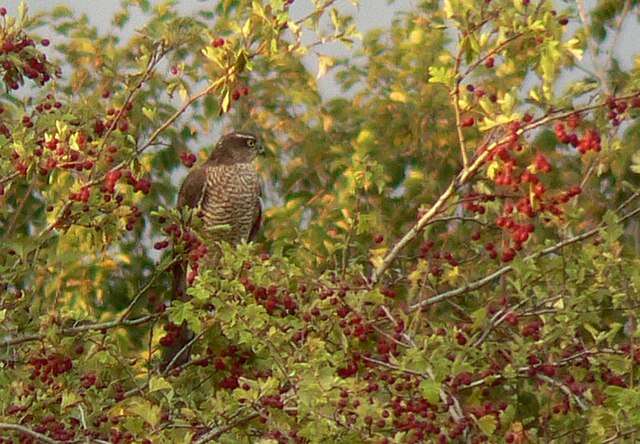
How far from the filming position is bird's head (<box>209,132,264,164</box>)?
10547 mm

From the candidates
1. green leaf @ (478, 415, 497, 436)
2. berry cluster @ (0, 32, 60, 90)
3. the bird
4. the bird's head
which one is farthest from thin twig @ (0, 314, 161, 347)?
the bird's head

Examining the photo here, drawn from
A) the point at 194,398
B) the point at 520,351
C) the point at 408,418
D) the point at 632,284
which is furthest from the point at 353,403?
the point at 194,398

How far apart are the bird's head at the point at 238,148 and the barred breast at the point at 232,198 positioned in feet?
0.16

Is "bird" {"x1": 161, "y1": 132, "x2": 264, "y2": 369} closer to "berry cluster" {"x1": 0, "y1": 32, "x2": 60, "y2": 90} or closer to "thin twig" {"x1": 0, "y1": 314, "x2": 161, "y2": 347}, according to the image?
"berry cluster" {"x1": 0, "y1": 32, "x2": 60, "y2": 90}

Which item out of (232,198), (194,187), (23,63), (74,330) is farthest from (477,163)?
(194,187)

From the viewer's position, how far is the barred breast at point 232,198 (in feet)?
34.6

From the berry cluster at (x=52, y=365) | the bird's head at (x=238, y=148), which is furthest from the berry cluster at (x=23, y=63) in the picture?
the bird's head at (x=238, y=148)

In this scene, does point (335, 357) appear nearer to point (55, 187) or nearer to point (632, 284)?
point (632, 284)

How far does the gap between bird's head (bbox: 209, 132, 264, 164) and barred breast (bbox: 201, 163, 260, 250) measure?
49 millimetres

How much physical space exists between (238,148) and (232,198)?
1.09 feet

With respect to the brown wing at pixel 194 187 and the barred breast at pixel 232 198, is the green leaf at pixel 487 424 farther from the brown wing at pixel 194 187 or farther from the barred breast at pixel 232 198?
the brown wing at pixel 194 187

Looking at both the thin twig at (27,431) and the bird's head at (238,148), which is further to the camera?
→ the bird's head at (238,148)

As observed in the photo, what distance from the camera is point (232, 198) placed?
10.6 meters

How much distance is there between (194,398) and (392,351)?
1570 millimetres
